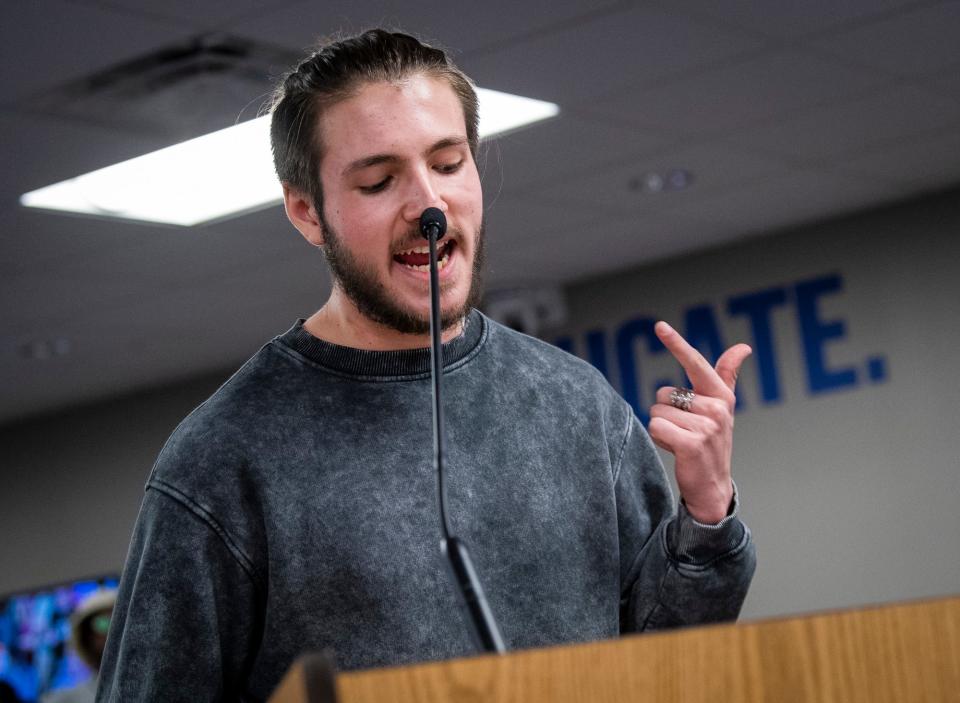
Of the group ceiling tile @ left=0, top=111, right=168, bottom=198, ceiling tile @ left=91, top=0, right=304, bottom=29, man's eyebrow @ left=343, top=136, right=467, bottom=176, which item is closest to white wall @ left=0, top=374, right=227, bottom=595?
ceiling tile @ left=0, top=111, right=168, bottom=198

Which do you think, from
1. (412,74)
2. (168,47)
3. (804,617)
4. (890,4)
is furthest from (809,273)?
(804,617)

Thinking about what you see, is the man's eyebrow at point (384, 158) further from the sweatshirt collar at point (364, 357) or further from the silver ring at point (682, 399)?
the silver ring at point (682, 399)

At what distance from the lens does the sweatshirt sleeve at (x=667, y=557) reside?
1.20 m

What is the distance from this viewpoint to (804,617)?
2.42ft

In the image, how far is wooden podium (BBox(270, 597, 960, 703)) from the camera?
687 millimetres

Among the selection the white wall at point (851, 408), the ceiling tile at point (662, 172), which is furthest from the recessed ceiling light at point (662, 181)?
the white wall at point (851, 408)

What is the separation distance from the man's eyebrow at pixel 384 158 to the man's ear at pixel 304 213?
0.09 metres

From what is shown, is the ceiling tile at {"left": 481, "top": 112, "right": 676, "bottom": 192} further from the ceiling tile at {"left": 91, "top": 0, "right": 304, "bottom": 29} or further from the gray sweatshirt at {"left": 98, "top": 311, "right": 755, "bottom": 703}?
the gray sweatshirt at {"left": 98, "top": 311, "right": 755, "bottom": 703}

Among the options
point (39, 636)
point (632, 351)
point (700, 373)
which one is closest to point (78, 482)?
point (39, 636)

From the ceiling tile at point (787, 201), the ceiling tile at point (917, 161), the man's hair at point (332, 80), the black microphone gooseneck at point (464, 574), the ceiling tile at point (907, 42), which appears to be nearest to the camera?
the black microphone gooseneck at point (464, 574)

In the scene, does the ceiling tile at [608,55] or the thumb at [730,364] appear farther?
the ceiling tile at [608,55]

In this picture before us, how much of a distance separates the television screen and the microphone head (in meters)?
6.70

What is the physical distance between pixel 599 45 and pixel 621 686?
289 centimetres

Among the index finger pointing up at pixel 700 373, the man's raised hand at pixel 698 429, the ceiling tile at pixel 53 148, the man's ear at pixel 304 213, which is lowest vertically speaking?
the man's raised hand at pixel 698 429
